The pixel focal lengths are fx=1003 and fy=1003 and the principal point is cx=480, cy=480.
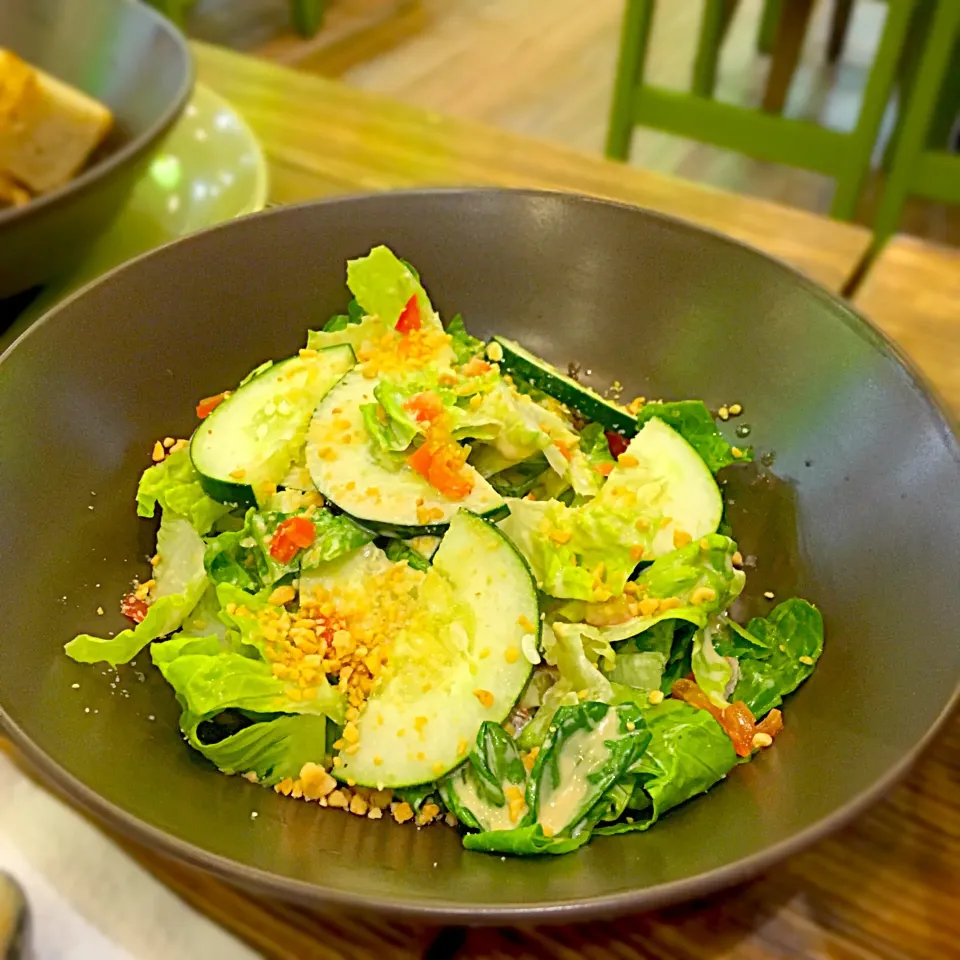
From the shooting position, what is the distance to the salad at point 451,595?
2.99 feet

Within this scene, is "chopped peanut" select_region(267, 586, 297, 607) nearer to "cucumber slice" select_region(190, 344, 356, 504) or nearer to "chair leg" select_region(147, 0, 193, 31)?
"cucumber slice" select_region(190, 344, 356, 504)

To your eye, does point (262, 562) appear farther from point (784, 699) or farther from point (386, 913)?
point (784, 699)

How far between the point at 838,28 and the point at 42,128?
14.8 ft

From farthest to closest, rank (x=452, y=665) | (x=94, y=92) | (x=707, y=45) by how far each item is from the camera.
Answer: (x=707, y=45) < (x=94, y=92) < (x=452, y=665)

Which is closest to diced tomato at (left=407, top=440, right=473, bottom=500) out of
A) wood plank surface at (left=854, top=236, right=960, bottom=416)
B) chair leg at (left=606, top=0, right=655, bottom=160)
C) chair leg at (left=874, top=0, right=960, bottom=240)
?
wood plank surface at (left=854, top=236, right=960, bottom=416)

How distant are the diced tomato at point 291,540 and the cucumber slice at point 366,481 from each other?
0.15 feet

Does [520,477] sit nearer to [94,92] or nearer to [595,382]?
[595,382]

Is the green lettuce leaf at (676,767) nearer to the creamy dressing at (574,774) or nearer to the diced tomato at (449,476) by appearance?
the creamy dressing at (574,774)

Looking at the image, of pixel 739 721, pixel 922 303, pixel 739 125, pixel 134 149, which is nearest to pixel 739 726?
pixel 739 721

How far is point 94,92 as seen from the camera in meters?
1.81

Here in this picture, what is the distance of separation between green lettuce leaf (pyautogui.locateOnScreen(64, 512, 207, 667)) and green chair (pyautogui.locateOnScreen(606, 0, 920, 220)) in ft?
7.68

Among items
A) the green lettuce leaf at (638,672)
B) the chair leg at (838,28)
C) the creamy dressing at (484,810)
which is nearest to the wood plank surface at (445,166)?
the green lettuce leaf at (638,672)

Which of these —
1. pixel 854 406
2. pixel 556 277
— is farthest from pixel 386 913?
pixel 556 277

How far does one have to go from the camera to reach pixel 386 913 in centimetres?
72
